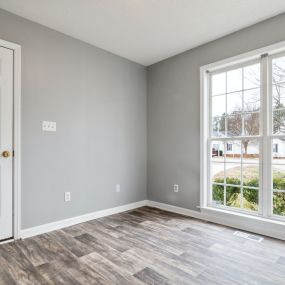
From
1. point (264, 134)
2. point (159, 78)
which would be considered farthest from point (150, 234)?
point (159, 78)

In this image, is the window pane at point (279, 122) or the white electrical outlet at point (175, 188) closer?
the window pane at point (279, 122)

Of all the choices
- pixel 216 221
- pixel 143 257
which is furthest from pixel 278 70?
pixel 143 257

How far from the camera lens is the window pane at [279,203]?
2585 millimetres

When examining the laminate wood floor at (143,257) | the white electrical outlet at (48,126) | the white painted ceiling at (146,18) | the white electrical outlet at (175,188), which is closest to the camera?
the laminate wood floor at (143,257)

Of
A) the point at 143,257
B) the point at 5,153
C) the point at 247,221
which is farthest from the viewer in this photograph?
the point at 247,221

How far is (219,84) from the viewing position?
3.16 meters

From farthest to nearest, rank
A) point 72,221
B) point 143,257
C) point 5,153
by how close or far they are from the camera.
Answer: point 72,221 → point 5,153 → point 143,257

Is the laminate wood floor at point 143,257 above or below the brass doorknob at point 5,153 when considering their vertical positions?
below

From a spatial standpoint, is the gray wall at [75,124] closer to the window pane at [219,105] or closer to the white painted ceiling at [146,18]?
the white painted ceiling at [146,18]

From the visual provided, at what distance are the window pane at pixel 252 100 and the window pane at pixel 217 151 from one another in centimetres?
60

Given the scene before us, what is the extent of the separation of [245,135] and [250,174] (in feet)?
1.71

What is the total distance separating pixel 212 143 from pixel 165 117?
93 centimetres

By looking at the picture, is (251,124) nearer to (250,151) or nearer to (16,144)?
(250,151)

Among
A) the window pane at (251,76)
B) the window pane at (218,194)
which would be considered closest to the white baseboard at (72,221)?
the window pane at (218,194)
